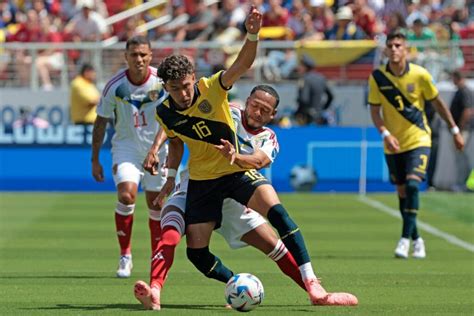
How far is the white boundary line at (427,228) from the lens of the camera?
51.6ft

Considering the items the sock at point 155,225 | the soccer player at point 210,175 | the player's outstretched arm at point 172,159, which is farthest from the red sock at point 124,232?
the soccer player at point 210,175

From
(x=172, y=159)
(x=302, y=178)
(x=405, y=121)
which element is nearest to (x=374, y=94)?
(x=405, y=121)

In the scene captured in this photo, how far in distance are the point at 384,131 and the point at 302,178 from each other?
10.9 meters

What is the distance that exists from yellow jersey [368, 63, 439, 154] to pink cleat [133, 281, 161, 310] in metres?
5.72

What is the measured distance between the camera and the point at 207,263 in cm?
992

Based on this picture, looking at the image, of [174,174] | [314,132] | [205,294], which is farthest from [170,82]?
[314,132]

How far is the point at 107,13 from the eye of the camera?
30.8 m

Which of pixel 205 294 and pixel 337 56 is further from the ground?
pixel 205 294

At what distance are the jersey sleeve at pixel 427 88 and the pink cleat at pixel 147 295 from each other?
5888 mm

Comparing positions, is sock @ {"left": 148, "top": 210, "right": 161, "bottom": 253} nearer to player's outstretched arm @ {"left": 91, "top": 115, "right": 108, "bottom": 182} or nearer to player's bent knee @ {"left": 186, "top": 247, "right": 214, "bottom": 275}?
player's outstretched arm @ {"left": 91, "top": 115, "right": 108, "bottom": 182}

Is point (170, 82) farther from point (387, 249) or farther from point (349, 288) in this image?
point (387, 249)

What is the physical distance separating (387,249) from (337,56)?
1209 centimetres

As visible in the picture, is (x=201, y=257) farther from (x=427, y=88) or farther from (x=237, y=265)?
(x=427, y=88)

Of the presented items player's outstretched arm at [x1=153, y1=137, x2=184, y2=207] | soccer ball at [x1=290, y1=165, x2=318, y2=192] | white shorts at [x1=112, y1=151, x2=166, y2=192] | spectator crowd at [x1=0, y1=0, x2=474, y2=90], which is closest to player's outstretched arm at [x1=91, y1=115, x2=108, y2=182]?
white shorts at [x1=112, y1=151, x2=166, y2=192]
